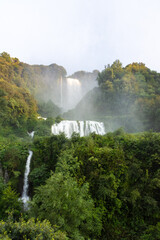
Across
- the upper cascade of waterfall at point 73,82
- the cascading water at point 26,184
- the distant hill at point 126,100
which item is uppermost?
the upper cascade of waterfall at point 73,82

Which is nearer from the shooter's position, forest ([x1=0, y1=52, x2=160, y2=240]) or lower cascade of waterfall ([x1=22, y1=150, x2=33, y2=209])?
forest ([x1=0, y1=52, x2=160, y2=240])

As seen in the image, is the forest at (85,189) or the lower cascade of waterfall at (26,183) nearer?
the forest at (85,189)

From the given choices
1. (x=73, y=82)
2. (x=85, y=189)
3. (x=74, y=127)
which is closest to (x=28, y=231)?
(x=85, y=189)

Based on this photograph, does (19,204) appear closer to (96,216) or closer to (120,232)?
(96,216)

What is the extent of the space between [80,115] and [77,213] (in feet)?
106

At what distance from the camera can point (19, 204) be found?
606 cm

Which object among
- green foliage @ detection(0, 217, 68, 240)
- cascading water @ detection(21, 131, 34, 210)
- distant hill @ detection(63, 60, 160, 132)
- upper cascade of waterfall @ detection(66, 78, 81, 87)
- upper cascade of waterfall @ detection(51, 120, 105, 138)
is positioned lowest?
cascading water @ detection(21, 131, 34, 210)

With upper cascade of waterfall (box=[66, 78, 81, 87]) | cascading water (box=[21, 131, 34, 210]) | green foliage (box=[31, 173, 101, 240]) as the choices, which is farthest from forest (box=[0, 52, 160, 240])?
upper cascade of waterfall (box=[66, 78, 81, 87])

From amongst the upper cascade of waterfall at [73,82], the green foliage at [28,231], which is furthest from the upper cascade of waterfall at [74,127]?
the upper cascade of waterfall at [73,82]

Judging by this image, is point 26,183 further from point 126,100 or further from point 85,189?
point 126,100

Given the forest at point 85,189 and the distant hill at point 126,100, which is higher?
the distant hill at point 126,100

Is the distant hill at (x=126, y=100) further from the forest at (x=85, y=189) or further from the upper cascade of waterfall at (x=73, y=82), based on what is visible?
the upper cascade of waterfall at (x=73, y=82)

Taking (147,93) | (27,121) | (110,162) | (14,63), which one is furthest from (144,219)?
(14,63)

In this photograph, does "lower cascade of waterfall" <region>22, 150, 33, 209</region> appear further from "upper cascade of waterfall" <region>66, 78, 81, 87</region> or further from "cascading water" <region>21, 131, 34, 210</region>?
"upper cascade of waterfall" <region>66, 78, 81, 87</region>
